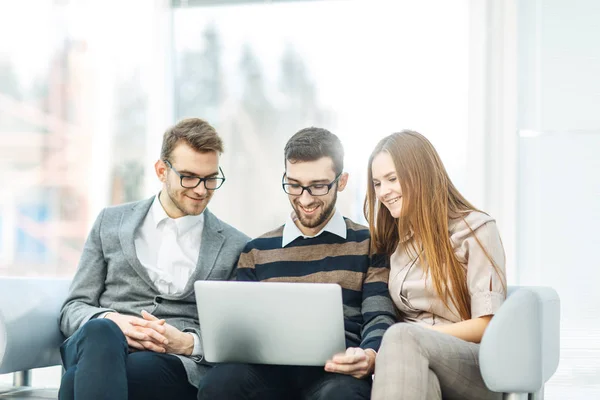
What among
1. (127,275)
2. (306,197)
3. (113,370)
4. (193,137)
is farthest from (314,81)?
(113,370)

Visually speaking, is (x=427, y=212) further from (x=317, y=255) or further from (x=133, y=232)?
(x=133, y=232)

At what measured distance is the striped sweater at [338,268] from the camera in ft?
7.06

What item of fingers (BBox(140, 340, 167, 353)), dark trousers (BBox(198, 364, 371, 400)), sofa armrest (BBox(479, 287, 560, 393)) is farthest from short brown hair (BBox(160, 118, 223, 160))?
sofa armrest (BBox(479, 287, 560, 393))

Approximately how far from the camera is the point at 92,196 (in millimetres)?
3650

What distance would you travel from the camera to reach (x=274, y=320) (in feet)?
6.09

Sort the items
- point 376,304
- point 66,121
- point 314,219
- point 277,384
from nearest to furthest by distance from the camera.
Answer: point 277,384
point 376,304
point 314,219
point 66,121

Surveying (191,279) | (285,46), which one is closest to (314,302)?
(191,279)

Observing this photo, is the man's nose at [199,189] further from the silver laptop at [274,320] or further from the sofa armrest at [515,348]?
the sofa armrest at [515,348]

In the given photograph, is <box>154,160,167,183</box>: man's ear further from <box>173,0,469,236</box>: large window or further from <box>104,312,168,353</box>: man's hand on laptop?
<box>173,0,469,236</box>: large window

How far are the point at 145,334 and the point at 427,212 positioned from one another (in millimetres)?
818

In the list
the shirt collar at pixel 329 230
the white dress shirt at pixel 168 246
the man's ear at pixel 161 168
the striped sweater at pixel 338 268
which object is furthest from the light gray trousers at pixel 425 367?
the man's ear at pixel 161 168

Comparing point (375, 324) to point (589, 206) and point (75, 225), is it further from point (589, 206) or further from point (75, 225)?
point (75, 225)

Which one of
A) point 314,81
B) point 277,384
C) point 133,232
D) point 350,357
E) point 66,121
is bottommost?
point 277,384

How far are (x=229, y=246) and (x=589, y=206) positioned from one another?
1.51 meters
